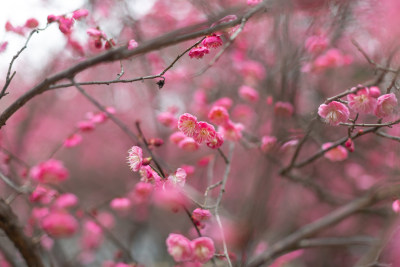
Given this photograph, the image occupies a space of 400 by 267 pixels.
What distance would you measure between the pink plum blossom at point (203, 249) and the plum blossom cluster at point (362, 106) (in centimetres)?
63

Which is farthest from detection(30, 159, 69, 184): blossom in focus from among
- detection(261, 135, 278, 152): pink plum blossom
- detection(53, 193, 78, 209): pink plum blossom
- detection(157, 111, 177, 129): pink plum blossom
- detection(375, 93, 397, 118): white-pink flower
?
detection(375, 93, 397, 118): white-pink flower

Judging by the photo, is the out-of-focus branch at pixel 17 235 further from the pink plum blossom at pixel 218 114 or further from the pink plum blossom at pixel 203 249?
the pink plum blossom at pixel 218 114

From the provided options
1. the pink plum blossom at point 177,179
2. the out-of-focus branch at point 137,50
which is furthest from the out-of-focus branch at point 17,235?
the pink plum blossom at point 177,179

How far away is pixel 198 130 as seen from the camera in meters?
1.41

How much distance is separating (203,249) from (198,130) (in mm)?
447

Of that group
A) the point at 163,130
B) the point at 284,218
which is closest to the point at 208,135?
the point at 163,130

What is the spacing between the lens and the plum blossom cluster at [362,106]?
1.26 meters

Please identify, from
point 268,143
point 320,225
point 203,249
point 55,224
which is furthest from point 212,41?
point 320,225

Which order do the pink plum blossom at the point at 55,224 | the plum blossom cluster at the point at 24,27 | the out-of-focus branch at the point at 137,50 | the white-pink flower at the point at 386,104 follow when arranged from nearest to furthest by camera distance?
1. the out-of-focus branch at the point at 137,50
2. the white-pink flower at the point at 386,104
3. the plum blossom cluster at the point at 24,27
4. the pink plum blossom at the point at 55,224

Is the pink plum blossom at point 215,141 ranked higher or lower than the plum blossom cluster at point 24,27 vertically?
lower

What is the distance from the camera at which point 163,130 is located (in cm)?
340

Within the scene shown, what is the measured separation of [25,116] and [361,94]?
374 centimetres

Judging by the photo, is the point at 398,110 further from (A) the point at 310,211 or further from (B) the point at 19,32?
(A) the point at 310,211

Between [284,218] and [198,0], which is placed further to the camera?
[284,218]
